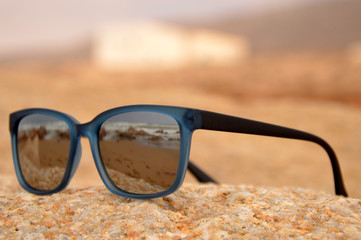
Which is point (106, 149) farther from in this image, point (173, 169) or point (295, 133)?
point (295, 133)

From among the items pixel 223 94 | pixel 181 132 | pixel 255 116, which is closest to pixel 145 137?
pixel 181 132

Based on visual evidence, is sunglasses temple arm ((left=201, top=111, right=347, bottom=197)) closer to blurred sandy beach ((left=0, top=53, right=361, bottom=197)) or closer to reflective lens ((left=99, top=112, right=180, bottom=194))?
reflective lens ((left=99, top=112, right=180, bottom=194))

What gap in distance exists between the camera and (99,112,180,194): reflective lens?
96 centimetres

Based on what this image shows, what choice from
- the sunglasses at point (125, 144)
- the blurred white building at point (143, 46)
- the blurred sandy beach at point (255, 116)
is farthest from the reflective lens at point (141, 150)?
the blurred white building at point (143, 46)

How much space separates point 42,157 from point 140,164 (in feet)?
1.60

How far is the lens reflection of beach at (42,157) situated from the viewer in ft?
3.83

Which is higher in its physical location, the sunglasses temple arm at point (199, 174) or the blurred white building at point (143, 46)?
the blurred white building at point (143, 46)

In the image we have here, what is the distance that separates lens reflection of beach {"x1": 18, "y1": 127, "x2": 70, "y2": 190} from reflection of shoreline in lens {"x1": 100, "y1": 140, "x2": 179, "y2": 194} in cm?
23

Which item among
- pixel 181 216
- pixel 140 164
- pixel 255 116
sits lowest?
pixel 255 116

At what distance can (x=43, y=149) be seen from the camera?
1.23 m

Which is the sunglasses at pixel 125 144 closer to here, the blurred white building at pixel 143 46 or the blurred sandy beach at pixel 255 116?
the blurred sandy beach at pixel 255 116

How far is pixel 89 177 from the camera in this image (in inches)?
115

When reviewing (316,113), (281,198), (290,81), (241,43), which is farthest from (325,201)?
(241,43)

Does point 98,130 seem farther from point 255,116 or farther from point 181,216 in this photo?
point 255,116
